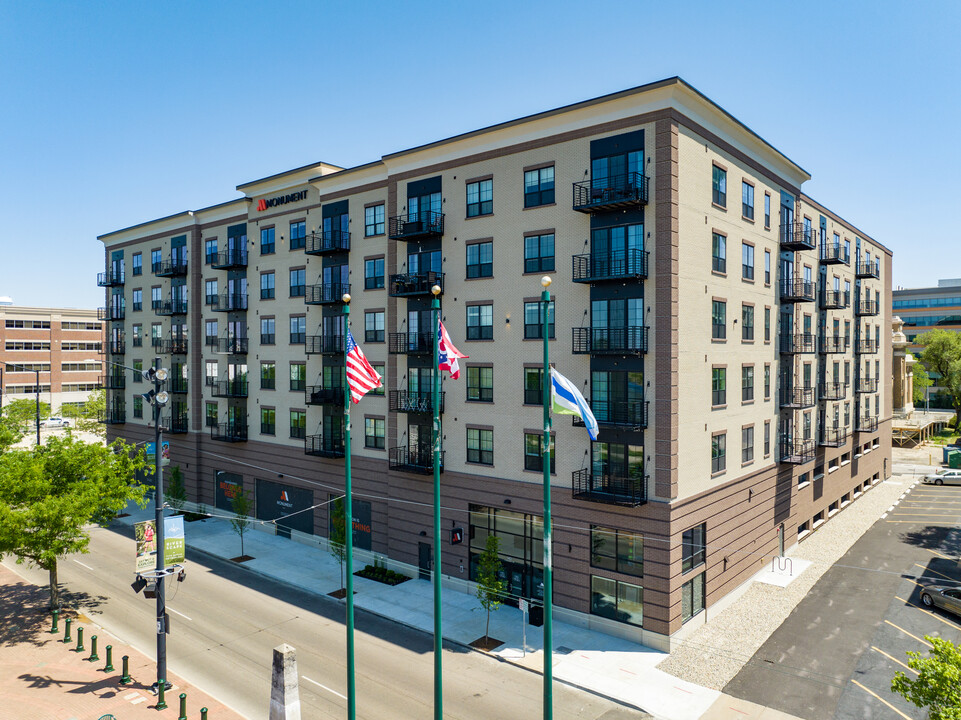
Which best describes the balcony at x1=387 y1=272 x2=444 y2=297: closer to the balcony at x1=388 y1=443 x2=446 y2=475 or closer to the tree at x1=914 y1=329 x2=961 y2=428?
the balcony at x1=388 y1=443 x2=446 y2=475

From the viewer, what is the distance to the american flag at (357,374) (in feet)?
56.7

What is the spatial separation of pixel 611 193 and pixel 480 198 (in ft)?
24.9

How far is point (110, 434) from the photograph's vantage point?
189 feet

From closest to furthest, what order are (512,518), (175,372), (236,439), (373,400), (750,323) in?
1. (512,518)
2. (750,323)
3. (373,400)
4. (236,439)
5. (175,372)

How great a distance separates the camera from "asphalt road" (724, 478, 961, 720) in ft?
70.1

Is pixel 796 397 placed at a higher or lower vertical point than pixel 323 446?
higher

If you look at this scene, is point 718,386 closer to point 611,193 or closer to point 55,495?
point 611,193

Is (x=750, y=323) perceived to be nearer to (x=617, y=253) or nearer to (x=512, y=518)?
(x=617, y=253)

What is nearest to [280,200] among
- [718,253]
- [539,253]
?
[539,253]

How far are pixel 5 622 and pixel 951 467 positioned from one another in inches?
3058

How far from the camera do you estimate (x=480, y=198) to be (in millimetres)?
31141

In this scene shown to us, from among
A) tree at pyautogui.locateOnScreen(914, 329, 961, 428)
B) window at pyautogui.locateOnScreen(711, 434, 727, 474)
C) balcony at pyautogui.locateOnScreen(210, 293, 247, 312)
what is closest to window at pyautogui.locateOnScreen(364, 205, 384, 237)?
balcony at pyautogui.locateOnScreen(210, 293, 247, 312)

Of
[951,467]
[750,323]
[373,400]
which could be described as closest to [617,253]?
[750,323]

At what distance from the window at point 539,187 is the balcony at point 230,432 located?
89.1 ft
